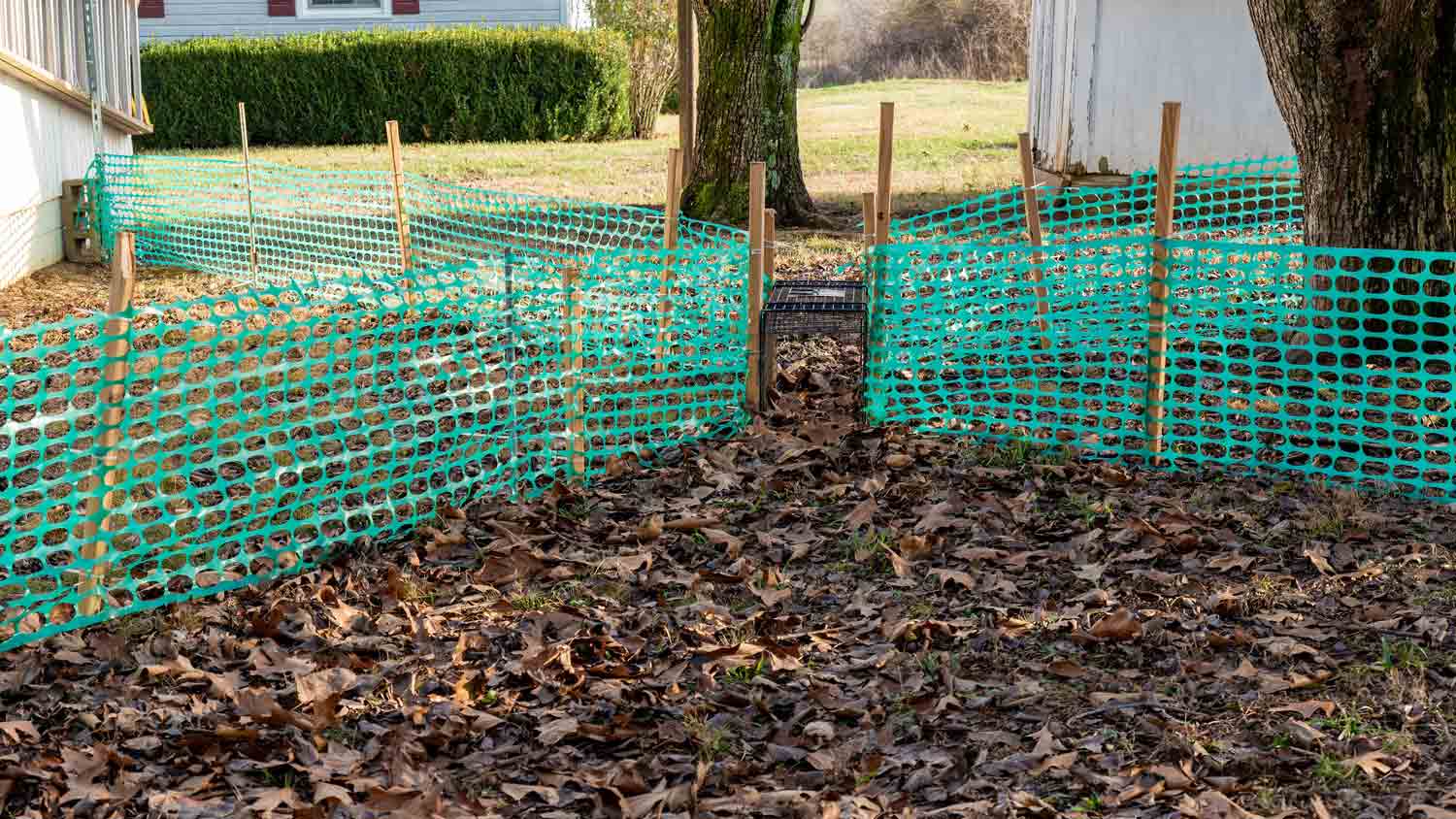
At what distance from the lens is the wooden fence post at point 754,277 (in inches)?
292

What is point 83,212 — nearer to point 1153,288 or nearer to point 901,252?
point 901,252

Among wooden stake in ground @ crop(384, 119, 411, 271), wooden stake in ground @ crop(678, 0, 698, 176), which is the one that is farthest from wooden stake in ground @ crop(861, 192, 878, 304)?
wooden stake in ground @ crop(678, 0, 698, 176)

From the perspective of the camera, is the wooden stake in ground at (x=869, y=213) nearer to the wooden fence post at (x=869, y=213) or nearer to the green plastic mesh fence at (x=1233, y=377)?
the wooden fence post at (x=869, y=213)

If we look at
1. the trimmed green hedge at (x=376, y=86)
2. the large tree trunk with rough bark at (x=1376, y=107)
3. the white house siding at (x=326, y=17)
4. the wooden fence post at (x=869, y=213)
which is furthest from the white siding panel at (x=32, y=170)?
the white house siding at (x=326, y=17)

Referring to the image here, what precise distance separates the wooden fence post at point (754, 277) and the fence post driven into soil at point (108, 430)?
3177mm

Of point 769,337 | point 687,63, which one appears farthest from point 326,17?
point 769,337

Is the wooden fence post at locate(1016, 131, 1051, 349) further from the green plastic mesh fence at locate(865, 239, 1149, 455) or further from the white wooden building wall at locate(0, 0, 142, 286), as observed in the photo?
the white wooden building wall at locate(0, 0, 142, 286)

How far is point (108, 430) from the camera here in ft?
16.7

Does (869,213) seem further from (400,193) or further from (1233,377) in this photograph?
(400,193)

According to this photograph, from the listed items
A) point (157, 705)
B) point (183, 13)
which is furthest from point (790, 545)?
point (183, 13)

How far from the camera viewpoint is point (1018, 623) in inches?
197

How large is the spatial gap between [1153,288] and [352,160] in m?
15.4

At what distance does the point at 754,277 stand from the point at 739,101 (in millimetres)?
6586

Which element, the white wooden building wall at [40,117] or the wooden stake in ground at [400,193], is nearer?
the wooden stake in ground at [400,193]
